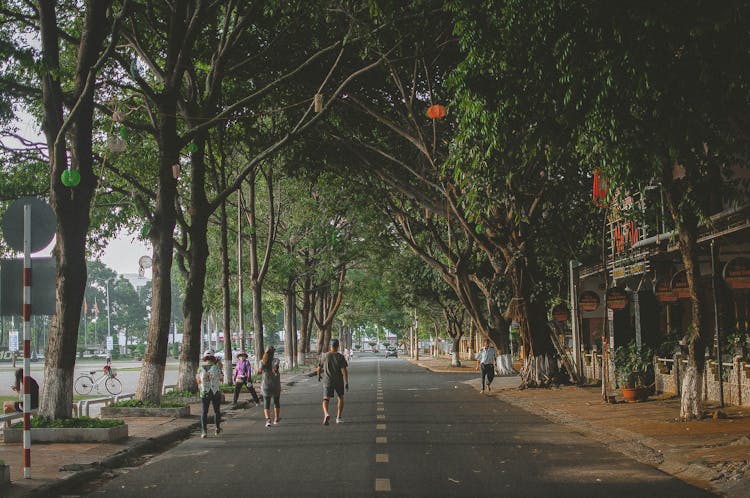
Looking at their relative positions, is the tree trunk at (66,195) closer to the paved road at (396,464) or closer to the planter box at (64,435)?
the planter box at (64,435)

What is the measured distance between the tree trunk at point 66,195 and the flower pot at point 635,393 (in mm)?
13433

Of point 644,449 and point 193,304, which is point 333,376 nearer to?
point 644,449

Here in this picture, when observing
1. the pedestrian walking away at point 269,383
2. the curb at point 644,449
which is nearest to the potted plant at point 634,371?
the curb at point 644,449

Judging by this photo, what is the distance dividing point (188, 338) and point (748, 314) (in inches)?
644

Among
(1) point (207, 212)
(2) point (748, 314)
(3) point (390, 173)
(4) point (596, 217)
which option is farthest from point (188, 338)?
(2) point (748, 314)

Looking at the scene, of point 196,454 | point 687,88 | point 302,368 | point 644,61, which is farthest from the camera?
point 302,368

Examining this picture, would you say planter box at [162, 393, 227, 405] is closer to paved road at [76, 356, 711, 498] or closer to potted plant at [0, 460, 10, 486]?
paved road at [76, 356, 711, 498]

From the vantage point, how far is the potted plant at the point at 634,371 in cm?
2222

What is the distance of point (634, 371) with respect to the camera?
23.5 meters

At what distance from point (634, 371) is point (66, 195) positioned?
15169 mm

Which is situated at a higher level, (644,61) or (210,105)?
(210,105)

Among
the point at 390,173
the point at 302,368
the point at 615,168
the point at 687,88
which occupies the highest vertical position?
the point at 390,173

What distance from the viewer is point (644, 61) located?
420 inches

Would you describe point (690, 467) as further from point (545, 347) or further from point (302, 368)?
point (302, 368)
